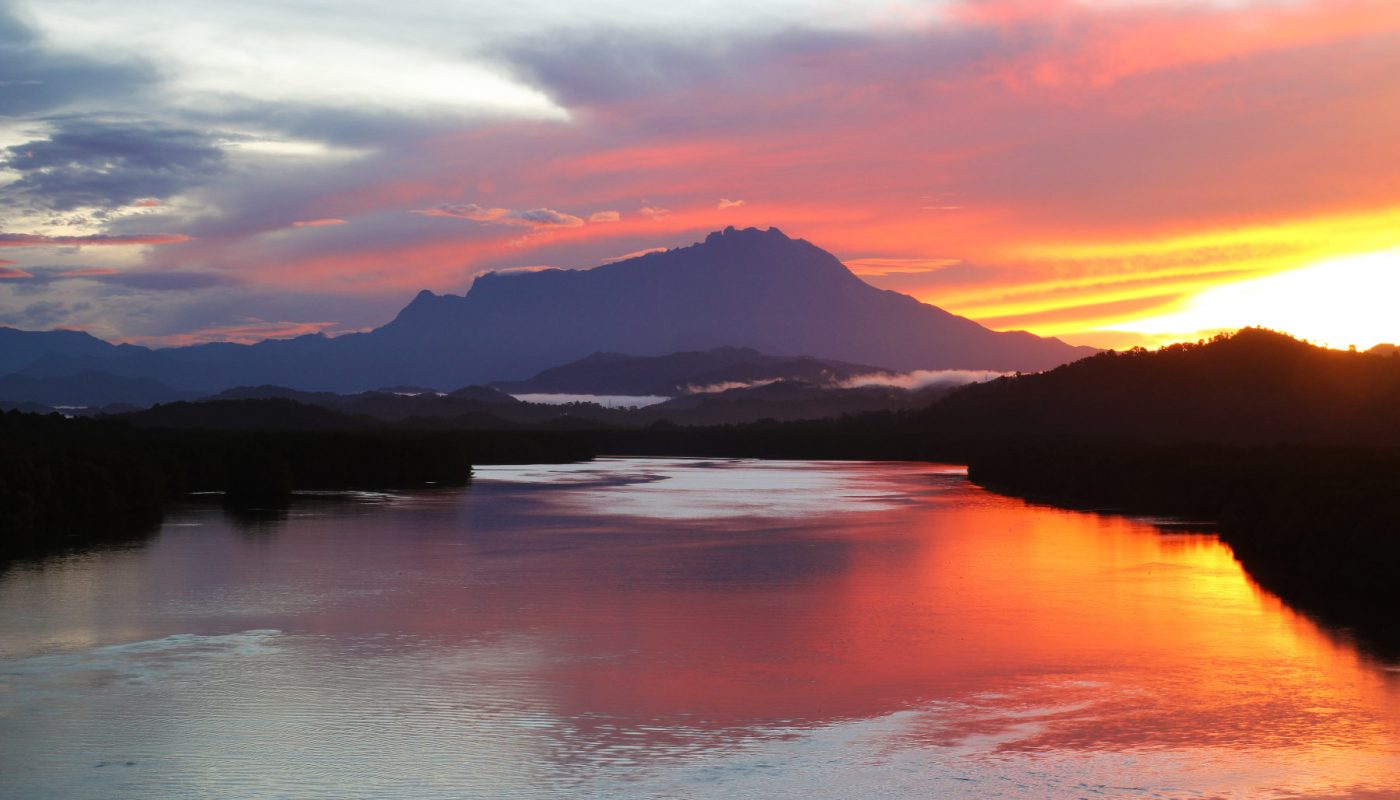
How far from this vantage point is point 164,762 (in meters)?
16.7

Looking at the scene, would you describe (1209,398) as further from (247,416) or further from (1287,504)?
(247,416)

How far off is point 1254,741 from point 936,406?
436 ft

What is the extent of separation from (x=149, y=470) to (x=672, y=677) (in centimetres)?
4197

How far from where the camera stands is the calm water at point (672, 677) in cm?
1644

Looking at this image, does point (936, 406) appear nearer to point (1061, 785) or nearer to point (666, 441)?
point (666, 441)

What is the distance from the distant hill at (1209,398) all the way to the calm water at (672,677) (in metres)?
59.8

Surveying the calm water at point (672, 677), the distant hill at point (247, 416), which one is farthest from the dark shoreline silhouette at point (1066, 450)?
the calm water at point (672, 677)

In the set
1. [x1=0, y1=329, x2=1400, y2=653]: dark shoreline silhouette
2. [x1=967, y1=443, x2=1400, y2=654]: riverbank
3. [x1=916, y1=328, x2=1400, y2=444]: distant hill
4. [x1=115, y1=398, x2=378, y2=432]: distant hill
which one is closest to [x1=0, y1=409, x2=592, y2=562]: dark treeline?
[x1=0, y1=329, x2=1400, y2=653]: dark shoreline silhouette

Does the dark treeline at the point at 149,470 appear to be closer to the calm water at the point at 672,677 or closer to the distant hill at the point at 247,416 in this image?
the calm water at the point at 672,677

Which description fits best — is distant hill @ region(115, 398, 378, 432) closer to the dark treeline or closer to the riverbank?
the dark treeline

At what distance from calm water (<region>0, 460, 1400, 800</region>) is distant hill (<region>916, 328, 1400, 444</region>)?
59811 mm

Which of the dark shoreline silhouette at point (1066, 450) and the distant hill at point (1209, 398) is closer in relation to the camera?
the dark shoreline silhouette at point (1066, 450)

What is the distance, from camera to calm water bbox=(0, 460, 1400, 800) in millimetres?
16438

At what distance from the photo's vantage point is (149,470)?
5778cm
